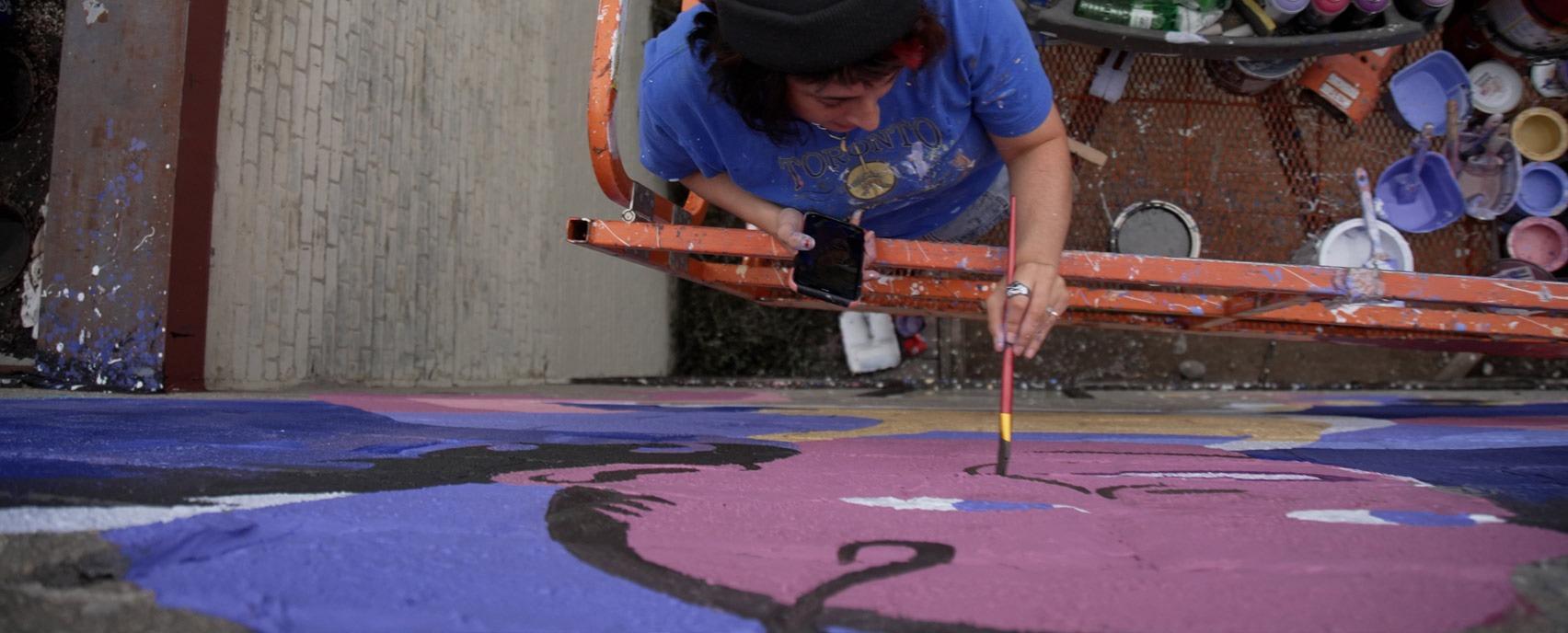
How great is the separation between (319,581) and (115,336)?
6.98ft

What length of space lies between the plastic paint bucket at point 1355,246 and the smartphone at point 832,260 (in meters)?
2.40

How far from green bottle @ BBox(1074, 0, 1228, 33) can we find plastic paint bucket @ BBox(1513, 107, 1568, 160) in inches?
57.4

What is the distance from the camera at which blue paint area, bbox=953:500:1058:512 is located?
1173 mm

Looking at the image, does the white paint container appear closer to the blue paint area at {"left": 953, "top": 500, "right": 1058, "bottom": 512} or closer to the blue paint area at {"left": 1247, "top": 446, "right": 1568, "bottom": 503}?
the blue paint area at {"left": 1247, "top": 446, "right": 1568, "bottom": 503}

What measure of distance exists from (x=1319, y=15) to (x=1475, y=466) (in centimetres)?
242

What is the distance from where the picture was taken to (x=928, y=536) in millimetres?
1023

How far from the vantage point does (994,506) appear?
120 cm

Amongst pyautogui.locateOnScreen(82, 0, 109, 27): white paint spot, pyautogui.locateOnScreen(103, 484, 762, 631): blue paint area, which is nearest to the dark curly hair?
pyautogui.locateOnScreen(103, 484, 762, 631): blue paint area

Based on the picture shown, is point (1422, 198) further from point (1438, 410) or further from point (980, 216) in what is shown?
point (980, 216)

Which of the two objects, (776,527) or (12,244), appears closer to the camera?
(776,527)

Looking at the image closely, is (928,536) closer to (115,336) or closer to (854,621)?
(854,621)

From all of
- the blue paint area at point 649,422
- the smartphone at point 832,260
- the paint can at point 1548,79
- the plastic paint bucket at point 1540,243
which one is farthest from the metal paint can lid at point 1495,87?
the smartphone at point 832,260

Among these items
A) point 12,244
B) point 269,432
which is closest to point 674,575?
point 269,432

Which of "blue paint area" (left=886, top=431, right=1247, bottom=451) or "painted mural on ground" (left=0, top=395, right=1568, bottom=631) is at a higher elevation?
"blue paint area" (left=886, top=431, right=1247, bottom=451)
